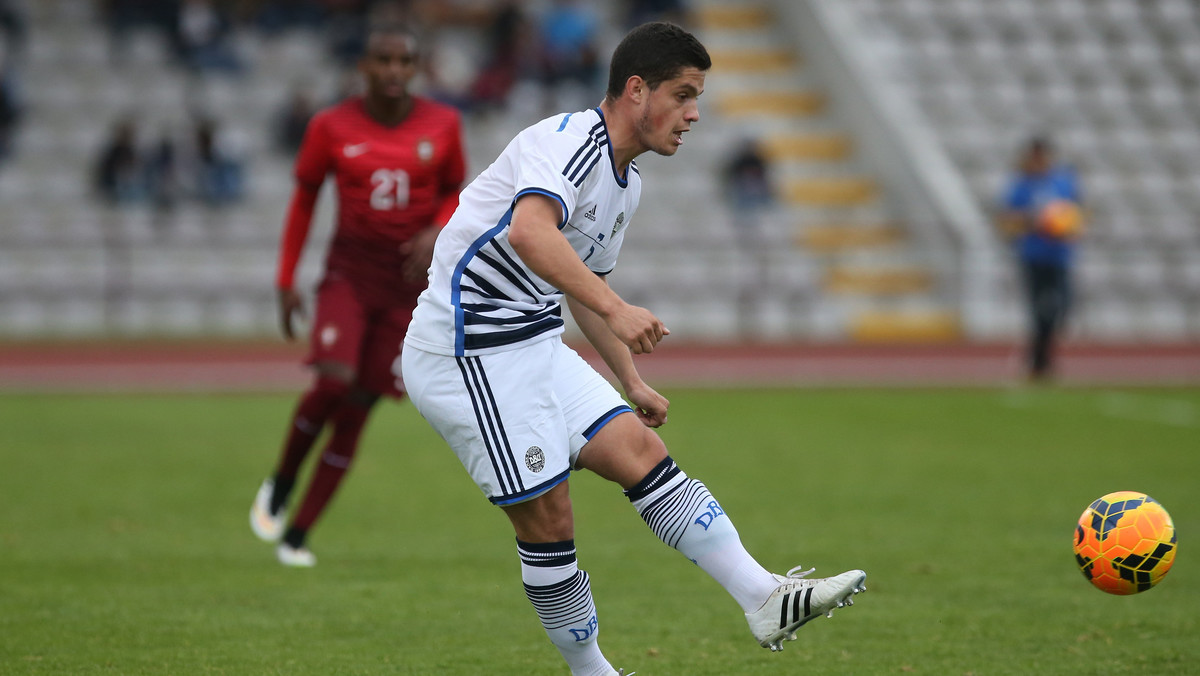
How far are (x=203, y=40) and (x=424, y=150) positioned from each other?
1659 centimetres

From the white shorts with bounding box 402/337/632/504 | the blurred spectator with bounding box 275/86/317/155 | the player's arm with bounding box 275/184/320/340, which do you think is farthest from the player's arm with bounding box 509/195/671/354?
the blurred spectator with bounding box 275/86/317/155

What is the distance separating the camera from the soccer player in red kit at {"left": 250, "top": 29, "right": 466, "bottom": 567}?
6832 mm

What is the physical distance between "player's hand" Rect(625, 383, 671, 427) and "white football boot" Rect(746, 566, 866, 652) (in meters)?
0.70

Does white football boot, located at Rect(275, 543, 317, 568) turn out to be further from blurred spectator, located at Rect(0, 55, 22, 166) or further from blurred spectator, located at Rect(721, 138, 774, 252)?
blurred spectator, located at Rect(0, 55, 22, 166)

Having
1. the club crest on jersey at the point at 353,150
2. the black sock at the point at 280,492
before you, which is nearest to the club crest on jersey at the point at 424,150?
the club crest on jersey at the point at 353,150

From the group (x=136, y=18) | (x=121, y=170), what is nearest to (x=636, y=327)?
(x=121, y=170)

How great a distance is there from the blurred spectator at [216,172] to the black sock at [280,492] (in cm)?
1428

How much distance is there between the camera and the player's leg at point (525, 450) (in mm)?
4207

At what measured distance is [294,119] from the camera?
20875 millimetres

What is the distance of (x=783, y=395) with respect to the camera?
15.1 meters

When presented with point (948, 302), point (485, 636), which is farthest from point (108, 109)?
point (485, 636)

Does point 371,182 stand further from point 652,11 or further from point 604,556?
point 652,11

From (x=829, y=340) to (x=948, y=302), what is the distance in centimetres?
199

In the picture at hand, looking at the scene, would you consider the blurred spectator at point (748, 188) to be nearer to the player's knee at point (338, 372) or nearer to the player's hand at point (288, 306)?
the player's hand at point (288, 306)
